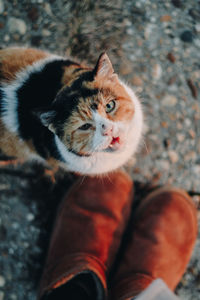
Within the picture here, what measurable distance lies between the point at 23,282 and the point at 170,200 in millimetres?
907

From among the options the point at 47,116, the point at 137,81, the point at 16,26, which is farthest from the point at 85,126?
the point at 16,26

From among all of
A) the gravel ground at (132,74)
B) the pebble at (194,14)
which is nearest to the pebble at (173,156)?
the gravel ground at (132,74)

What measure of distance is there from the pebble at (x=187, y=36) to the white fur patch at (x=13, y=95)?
90cm

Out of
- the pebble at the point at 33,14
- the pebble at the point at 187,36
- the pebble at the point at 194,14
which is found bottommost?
the pebble at the point at 33,14

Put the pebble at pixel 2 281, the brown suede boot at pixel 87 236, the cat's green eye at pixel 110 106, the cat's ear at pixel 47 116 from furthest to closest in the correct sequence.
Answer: the pebble at pixel 2 281
the brown suede boot at pixel 87 236
the cat's green eye at pixel 110 106
the cat's ear at pixel 47 116

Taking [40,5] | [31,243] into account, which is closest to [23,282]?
[31,243]

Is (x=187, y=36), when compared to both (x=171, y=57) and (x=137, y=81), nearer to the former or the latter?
(x=171, y=57)

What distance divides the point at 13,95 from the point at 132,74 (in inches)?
29.1

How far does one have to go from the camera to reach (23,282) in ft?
4.77

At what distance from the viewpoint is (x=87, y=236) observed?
1.44 metres

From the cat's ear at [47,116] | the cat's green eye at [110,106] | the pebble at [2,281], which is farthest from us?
the pebble at [2,281]

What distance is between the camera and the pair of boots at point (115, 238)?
137 cm

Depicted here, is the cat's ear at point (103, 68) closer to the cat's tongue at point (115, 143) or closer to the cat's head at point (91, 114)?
the cat's head at point (91, 114)

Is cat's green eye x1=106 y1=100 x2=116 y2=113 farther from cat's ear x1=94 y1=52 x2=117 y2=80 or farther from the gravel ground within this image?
the gravel ground
